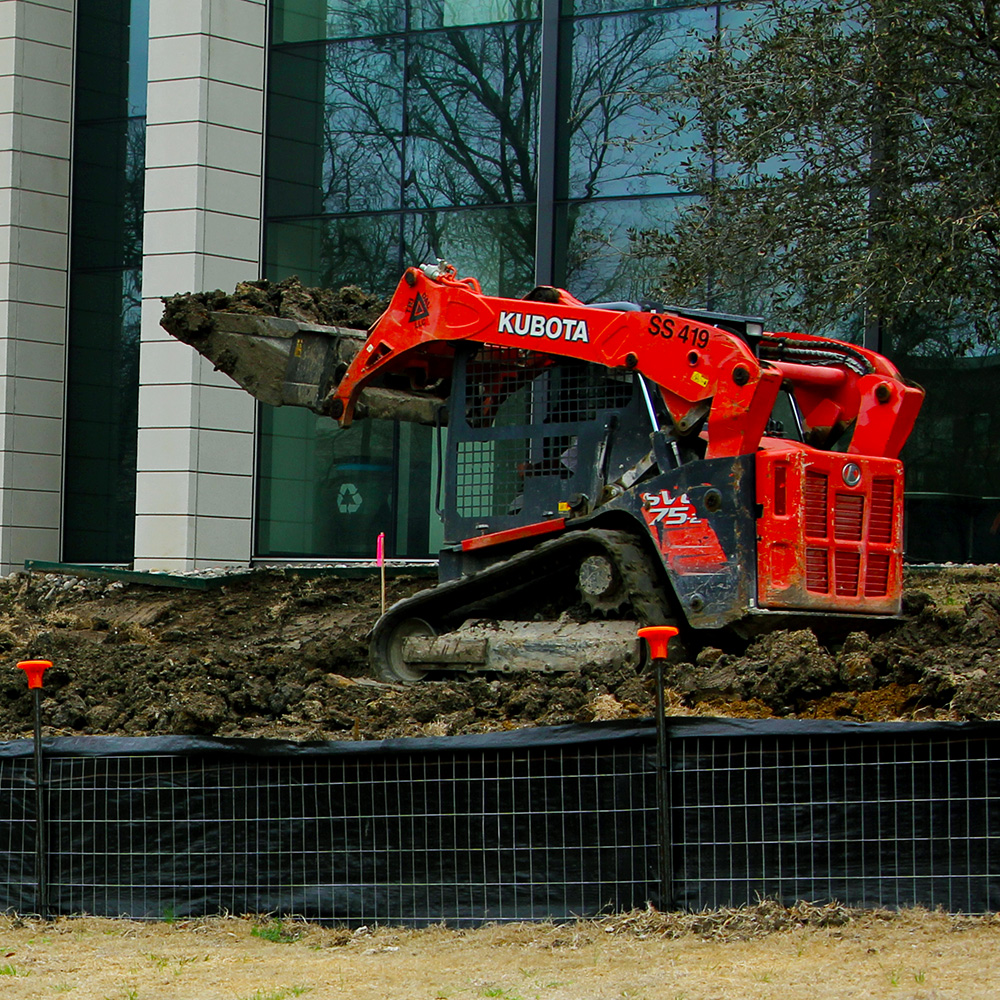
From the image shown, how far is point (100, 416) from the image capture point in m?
23.0

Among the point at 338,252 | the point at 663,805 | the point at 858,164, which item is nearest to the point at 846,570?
the point at 663,805

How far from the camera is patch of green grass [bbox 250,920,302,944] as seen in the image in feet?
22.1

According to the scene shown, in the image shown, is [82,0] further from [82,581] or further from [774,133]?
[774,133]

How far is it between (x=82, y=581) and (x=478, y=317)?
7.60 metres

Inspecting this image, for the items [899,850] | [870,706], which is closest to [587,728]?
[899,850]

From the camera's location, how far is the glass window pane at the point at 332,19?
2105cm

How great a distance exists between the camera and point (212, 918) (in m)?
7.04

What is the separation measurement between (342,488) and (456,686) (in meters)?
11.6

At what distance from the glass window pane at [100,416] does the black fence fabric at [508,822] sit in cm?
1575

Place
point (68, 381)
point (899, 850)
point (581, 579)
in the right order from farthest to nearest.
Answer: point (68, 381), point (581, 579), point (899, 850)

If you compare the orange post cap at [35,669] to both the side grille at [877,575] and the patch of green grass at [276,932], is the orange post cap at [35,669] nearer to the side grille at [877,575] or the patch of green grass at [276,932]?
the patch of green grass at [276,932]

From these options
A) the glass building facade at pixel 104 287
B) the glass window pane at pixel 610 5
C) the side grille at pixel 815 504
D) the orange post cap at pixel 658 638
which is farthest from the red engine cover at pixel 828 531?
the glass building facade at pixel 104 287

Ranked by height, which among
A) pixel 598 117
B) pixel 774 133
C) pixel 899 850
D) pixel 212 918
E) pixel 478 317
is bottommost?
pixel 212 918

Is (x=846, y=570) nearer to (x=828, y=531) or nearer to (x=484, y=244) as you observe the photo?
(x=828, y=531)
